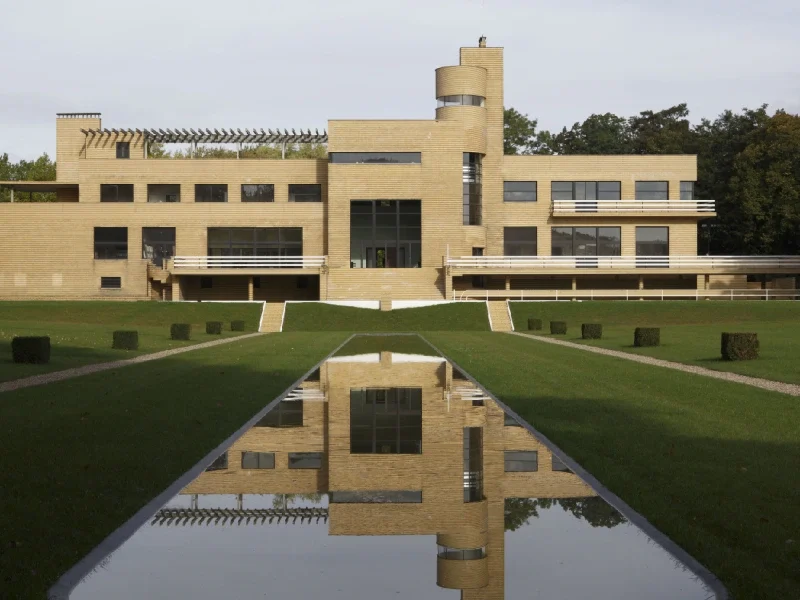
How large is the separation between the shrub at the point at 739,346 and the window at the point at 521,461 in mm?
18122

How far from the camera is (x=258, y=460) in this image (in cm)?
1240

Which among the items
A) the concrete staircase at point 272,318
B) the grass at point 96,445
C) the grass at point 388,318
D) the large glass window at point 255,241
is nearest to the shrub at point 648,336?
the grass at point 96,445

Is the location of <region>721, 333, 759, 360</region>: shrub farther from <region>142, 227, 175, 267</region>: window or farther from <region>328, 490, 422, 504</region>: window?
<region>142, 227, 175, 267</region>: window

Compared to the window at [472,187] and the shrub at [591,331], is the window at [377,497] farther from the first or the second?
the window at [472,187]

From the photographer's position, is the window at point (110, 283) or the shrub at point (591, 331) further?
the window at point (110, 283)

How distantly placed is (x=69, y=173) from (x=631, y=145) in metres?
56.3

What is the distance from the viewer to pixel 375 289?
68188mm

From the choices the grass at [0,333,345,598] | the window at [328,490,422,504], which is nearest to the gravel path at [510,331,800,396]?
the grass at [0,333,345,598]

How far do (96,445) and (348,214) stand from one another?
58016 mm

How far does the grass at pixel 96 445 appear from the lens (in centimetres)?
834

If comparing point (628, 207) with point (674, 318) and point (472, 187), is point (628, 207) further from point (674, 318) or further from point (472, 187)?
point (674, 318)

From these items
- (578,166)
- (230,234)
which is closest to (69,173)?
(230,234)

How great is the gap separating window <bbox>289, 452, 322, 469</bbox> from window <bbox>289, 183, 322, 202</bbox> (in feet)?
205

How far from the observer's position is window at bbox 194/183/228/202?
74.2m
